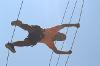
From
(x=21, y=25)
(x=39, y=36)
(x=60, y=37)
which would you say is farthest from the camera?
(x=60, y=37)

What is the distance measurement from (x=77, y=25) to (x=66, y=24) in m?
0.30

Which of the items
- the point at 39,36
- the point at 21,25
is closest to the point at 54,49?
the point at 39,36

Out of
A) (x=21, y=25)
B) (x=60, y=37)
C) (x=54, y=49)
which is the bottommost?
(x=54, y=49)

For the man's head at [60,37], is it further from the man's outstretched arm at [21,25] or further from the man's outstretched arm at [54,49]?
the man's outstretched arm at [21,25]

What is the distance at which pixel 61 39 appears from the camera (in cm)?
1096

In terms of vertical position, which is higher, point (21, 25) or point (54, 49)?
point (21, 25)

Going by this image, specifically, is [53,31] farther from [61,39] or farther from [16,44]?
[16,44]

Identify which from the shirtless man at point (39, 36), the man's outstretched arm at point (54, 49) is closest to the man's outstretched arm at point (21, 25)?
the shirtless man at point (39, 36)

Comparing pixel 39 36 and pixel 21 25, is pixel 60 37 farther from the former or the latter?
pixel 21 25

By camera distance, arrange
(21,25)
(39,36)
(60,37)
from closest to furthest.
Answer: (21,25) < (39,36) < (60,37)

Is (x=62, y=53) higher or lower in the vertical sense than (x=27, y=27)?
lower

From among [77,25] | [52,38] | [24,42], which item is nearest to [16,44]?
[24,42]

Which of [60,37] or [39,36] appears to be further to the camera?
[60,37]

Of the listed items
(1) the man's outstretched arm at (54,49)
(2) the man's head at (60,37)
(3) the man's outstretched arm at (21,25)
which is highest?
(3) the man's outstretched arm at (21,25)
